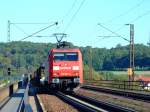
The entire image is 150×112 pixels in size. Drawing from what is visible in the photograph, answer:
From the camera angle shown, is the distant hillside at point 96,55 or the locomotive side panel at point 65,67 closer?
the locomotive side panel at point 65,67

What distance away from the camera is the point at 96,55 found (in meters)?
144

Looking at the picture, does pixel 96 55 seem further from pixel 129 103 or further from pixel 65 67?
pixel 129 103

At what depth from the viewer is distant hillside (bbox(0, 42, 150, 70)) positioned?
12248 cm

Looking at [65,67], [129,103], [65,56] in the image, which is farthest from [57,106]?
Result: [65,56]

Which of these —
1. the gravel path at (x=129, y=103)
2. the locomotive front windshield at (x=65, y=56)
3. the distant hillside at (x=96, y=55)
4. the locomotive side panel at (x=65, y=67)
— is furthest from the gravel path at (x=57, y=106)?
the distant hillside at (x=96, y=55)

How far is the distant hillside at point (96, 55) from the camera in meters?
122

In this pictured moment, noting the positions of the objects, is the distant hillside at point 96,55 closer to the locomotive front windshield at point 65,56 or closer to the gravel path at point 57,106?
the locomotive front windshield at point 65,56

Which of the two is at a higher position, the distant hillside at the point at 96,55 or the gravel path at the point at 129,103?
the distant hillside at the point at 96,55

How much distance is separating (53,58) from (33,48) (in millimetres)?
116330

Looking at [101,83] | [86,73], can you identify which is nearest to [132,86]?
[101,83]

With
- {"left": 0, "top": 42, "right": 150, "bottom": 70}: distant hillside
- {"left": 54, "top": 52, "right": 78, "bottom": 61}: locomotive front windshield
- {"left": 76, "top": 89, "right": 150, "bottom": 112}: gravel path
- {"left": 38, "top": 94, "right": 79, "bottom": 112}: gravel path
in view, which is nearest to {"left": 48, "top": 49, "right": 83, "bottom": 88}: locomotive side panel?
{"left": 54, "top": 52, "right": 78, "bottom": 61}: locomotive front windshield

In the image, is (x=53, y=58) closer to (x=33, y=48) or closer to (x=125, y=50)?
(x=125, y=50)

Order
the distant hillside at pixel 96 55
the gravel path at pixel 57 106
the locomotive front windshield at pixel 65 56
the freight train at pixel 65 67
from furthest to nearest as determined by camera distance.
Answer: the distant hillside at pixel 96 55 → the locomotive front windshield at pixel 65 56 → the freight train at pixel 65 67 → the gravel path at pixel 57 106

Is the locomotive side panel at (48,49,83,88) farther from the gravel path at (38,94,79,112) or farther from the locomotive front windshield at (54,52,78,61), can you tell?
the gravel path at (38,94,79,112)
